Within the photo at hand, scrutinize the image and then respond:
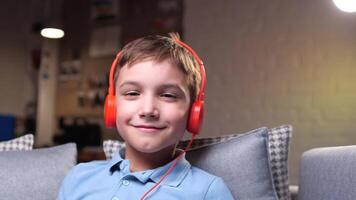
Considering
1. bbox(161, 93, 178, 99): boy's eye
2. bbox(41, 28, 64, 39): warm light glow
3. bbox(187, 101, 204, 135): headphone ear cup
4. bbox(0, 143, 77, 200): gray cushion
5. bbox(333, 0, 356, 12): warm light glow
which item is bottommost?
bbox(0, 143, 77, 200): gray cushion

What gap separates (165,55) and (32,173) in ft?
1.70

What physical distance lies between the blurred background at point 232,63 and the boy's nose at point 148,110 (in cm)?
198

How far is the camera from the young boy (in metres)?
0.93

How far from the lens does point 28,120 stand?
17.1 feet

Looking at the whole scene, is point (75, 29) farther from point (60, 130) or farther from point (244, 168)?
point (244, 168)

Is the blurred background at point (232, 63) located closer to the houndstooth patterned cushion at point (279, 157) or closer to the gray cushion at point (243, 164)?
the houndstooth patterned cushion at point (279, 157)

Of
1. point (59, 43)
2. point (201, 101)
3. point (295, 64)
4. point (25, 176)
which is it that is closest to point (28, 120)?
point (59, 43)

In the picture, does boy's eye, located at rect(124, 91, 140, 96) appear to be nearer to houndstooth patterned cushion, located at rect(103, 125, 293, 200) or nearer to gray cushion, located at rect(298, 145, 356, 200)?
houndstooth patterned cushion, located at rect(103, 125, 293, 200)

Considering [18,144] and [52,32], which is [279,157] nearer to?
[18,144]

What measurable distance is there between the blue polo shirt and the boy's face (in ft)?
0.22

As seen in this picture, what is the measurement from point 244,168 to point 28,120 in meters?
4.56

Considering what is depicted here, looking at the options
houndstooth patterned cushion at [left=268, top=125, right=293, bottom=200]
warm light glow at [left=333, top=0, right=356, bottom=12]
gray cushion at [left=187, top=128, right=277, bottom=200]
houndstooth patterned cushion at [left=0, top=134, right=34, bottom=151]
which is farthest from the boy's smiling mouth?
warm light glow at [left=333, top=0, right=356, bottom=12]

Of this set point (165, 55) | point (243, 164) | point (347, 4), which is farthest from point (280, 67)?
point (165, 55)

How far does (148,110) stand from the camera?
91 centimetres
